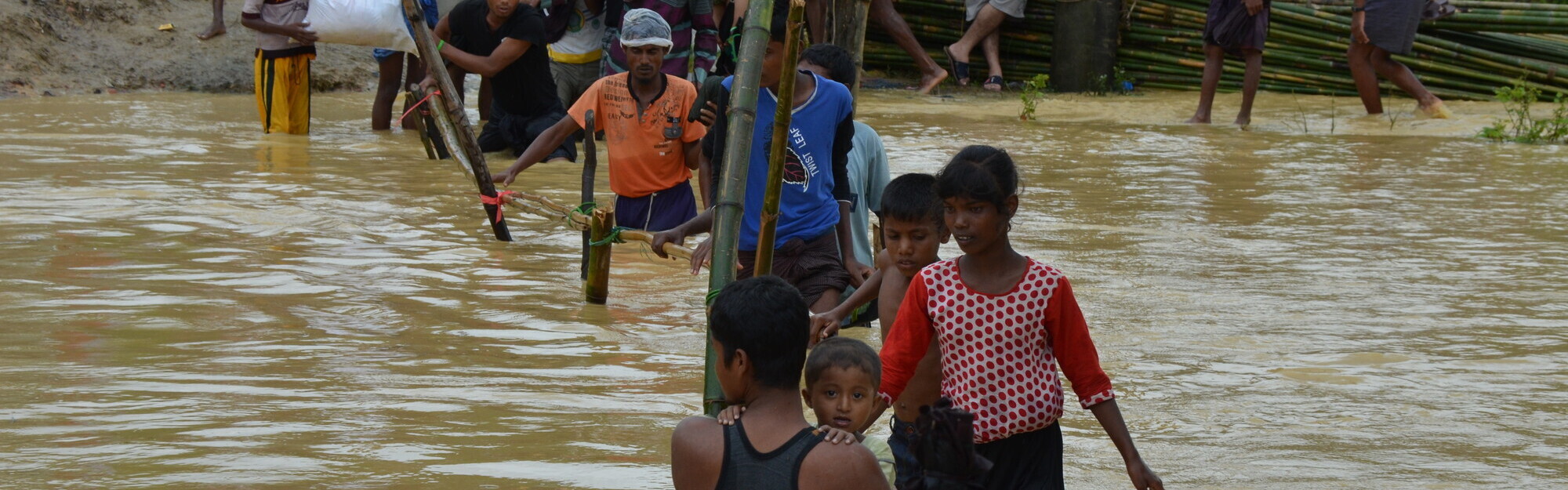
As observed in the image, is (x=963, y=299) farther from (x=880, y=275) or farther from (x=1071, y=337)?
(x=880, y=275)

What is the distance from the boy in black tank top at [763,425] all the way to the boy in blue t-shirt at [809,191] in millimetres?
2029

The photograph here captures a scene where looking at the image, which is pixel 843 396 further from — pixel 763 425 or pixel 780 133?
pixel 780 133

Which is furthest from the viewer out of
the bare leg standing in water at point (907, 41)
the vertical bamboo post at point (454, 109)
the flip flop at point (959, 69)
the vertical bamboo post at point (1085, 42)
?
the flip flop at point (959, 69)

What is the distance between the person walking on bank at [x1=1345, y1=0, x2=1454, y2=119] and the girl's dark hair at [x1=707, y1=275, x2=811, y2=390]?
852 centimetres

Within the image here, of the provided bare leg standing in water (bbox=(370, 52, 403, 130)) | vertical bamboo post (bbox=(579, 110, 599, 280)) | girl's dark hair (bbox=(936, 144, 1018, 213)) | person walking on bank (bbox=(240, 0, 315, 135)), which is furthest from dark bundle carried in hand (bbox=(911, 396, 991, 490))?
bare leg standing in water (bbox=(370, 52, 403, 130))

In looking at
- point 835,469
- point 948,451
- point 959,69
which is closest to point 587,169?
point 948,451

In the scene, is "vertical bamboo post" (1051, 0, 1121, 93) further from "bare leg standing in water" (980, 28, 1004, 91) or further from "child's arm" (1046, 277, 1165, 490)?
"child's arm" (1046, 277, 1165, 490)

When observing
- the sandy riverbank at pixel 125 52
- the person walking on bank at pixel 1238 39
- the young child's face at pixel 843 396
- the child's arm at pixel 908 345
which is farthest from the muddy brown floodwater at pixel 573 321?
the sandy riverbank at pixel 125 52

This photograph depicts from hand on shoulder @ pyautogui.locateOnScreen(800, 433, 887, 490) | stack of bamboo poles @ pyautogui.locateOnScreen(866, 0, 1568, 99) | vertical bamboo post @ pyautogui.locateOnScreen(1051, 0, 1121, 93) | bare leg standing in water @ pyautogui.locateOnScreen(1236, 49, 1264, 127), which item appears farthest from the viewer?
vertical bamboo post @ pyautogui.locateOnScreen(1051, 0, 1121, 93)

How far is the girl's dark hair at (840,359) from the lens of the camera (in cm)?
249

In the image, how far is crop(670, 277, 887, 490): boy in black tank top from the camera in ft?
7.07

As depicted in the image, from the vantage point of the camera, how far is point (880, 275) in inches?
137

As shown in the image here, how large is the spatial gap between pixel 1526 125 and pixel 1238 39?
5.71 feet

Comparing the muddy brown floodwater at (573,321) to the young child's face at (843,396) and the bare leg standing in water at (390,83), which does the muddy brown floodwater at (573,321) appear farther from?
the young child's face at (843,396)
